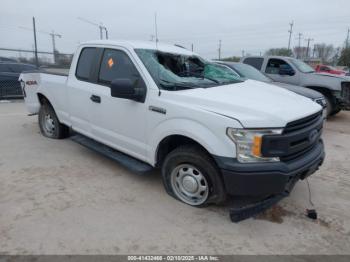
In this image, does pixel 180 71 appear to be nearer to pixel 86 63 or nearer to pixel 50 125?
pixel 86 63

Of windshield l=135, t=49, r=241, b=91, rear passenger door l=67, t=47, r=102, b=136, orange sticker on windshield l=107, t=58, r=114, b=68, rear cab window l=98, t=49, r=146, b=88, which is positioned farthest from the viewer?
rear passenger door l=67, t=47, r=102, b=136

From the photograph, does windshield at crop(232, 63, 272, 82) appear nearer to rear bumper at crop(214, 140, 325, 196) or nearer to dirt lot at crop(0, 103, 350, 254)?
dirt lot at crop(0, 103, 350, 254)

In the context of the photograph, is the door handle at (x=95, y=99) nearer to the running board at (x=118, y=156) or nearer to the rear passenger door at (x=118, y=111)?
the rear passenger door at (x=118, y=111)

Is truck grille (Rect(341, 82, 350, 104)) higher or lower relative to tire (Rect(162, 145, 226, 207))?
higher

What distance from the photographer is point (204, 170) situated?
3.21 m

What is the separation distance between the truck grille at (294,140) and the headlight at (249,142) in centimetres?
5

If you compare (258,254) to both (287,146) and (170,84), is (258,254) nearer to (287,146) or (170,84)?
(287,146)

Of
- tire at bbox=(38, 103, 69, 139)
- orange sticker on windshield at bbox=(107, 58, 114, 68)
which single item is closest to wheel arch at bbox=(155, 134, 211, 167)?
orange sticker on windshield at bbox=(107, 58, 114, 68)

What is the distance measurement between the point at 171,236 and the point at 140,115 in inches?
59.1

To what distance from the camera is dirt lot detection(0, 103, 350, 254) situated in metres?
2.86

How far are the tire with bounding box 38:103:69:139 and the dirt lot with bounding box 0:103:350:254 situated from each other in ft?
3.68

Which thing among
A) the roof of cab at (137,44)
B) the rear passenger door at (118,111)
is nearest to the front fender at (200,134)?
the rear passenger door at (118,111)

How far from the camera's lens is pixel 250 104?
9.98ft

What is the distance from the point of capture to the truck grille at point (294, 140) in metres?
2.84
